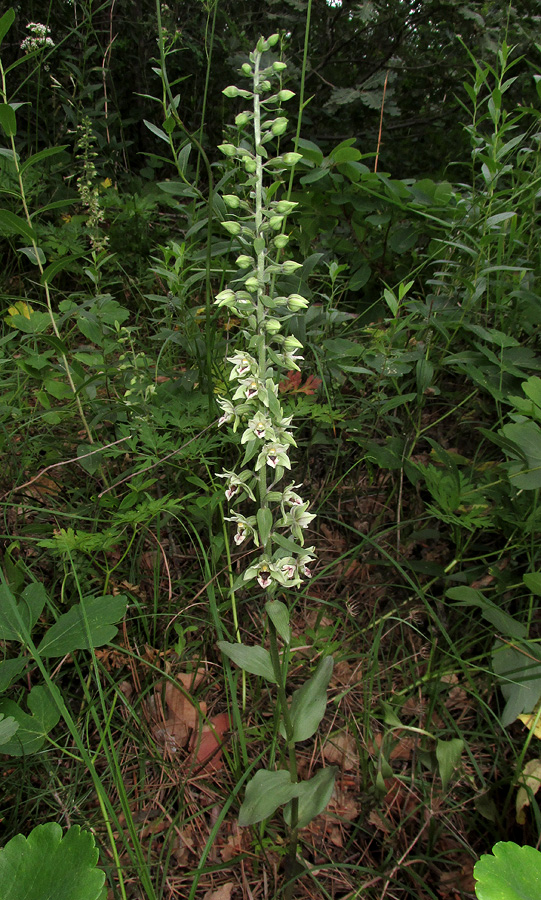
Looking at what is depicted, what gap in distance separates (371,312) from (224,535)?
1.87 metres

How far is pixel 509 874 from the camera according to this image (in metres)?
1.24

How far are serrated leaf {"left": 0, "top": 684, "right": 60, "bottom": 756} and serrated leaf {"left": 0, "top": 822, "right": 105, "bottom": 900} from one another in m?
0.50

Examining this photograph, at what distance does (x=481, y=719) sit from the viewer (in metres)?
2.22

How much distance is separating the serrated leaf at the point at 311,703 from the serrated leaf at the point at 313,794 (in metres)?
0.13

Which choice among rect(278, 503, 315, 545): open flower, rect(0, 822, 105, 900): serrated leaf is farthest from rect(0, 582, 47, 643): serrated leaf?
rect(278, 503, 315, 545): open flower

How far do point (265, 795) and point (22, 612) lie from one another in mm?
1063

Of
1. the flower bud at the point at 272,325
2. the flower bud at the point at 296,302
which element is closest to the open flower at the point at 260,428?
the flower bud at the point at 272,325

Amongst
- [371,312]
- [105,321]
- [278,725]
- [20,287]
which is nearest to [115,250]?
[20,287]

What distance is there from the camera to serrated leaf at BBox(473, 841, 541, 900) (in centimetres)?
121

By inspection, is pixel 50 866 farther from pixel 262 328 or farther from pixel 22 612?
pixel 262 328


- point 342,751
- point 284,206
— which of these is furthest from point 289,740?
point 284,206

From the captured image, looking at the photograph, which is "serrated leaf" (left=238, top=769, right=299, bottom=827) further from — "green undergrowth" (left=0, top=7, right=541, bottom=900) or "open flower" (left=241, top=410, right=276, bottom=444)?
"open flower" (left=241, top=410, right=276, bottom=444)

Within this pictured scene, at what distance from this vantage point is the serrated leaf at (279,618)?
1761 millimetres

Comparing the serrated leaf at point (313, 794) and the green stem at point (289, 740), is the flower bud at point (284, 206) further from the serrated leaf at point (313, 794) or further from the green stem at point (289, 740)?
the serrated leaf at point (313, 794)
